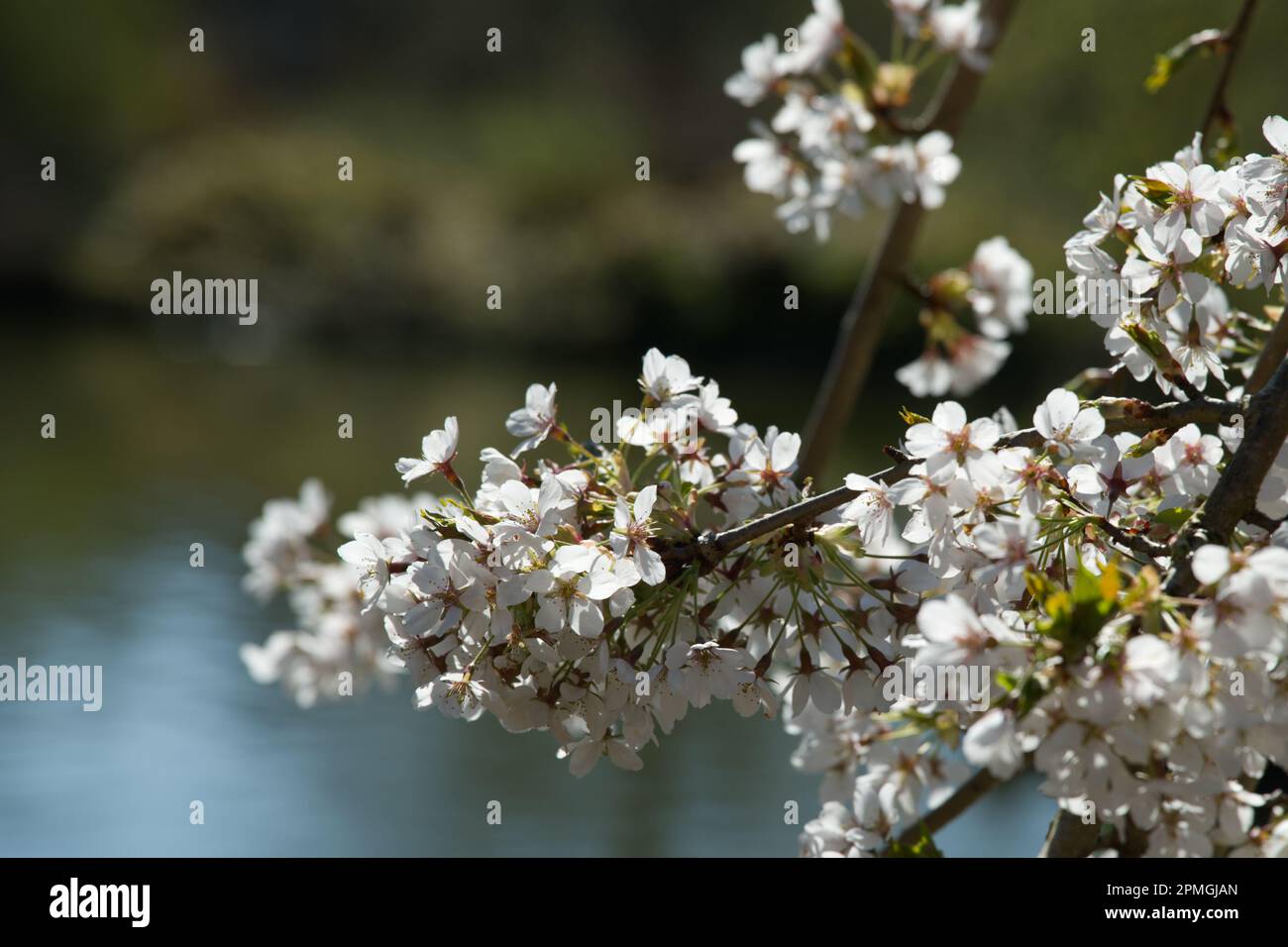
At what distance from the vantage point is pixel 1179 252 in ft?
2.64

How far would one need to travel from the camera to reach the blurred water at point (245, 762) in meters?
3.62

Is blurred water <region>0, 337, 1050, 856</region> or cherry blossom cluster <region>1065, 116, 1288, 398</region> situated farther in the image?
blurred water <region>0, 337, 1050, 856</region>

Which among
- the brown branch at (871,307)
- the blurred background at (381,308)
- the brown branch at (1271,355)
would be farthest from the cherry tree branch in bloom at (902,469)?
the blurred background at (381,308)

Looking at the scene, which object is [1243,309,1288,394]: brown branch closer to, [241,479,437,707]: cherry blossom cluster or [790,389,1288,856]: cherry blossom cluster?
[790,389,1288,856]: cherry blossom cluster

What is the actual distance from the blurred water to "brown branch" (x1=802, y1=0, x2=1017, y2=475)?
6.63ft

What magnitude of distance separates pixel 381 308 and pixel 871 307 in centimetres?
1055

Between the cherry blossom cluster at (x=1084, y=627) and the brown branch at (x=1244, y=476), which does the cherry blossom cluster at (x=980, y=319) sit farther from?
the brown branch at (x=1244, y=476)

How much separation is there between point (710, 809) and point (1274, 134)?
337 centimetres

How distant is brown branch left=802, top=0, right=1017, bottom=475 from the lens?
1.59m

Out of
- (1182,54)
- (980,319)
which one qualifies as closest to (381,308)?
(980,319)

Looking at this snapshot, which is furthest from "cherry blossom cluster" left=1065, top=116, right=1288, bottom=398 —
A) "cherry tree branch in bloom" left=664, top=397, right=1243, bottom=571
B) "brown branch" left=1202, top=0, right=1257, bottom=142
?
"brown branch" left=1202, top=0, right=1257, bottom=142
